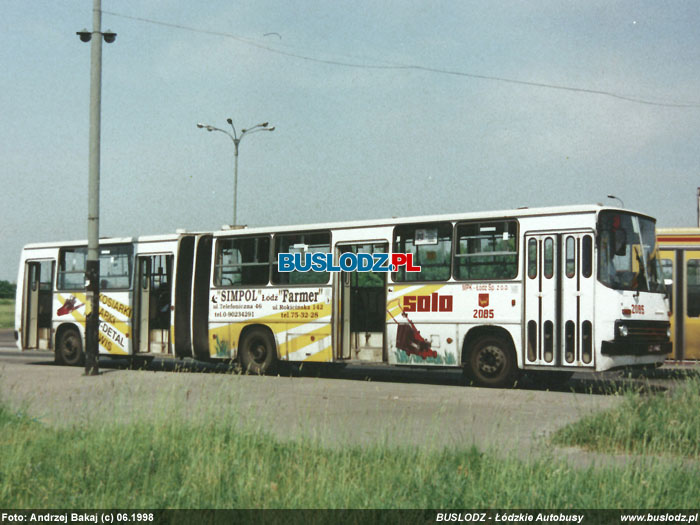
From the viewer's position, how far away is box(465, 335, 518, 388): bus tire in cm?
1433

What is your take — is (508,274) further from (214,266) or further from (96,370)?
(96,370)

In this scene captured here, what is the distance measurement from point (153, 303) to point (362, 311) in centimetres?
545

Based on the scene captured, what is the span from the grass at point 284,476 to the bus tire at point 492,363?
7.41 metres

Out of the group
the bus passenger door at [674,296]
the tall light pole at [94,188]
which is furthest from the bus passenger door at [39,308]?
the bus passenger door at [674,296]

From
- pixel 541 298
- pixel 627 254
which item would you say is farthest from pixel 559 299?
pixel 627 254

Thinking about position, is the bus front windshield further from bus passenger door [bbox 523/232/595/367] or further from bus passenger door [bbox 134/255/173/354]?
bus passenger door [bbox 134/255/173/354]

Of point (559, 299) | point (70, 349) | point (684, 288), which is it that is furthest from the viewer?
point (70, 349)

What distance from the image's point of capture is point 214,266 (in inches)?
728

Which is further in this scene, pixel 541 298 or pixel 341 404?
pixel 541 298

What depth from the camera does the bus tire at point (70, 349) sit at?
20.3 meters

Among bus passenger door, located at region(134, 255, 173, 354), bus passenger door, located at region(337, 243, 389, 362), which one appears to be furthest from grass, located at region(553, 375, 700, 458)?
bus passenger door, located at region(134, 255, 173, 354)

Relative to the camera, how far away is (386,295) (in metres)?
15.9

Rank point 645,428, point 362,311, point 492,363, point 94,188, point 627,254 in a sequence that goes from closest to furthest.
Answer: point 645,428
point 627,254
point 492,363
point 362,311
point 94,188

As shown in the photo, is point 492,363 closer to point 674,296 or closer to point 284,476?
point 674,296
